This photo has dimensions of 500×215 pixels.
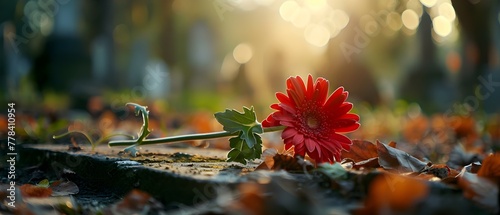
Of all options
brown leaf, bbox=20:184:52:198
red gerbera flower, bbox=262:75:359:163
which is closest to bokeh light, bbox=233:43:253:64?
red gerbera flower, bbox=262:75:359:163

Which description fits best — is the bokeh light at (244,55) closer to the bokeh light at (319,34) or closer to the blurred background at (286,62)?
the blurred background at (286,62)

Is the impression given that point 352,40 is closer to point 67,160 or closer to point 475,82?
point 475,82

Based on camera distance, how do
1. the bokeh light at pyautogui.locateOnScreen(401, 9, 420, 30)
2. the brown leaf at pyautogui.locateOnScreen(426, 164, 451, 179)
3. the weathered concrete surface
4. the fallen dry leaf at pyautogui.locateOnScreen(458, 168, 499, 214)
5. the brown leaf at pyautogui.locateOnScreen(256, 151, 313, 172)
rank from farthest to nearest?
1. the bokeh light at pyautogui.locateOnScreen(401, 9, 420, 30)
2. the brown leaf at pyautogui.locateOnScreen(426, 164, 451, 179)
3. the brown leaf at pyautogui.locateOnScreen(256, 151, 313, 172)
4. the weathered concrete surface
5. the fallen dry leaf at pyautogui.locateOnScreen(458, 168, 499, 214)

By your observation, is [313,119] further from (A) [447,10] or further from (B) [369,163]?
(A) [447,10]

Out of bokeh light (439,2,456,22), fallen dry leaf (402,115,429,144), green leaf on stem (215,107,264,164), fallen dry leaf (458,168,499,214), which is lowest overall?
fallen dry leaf (458,168,499,214)

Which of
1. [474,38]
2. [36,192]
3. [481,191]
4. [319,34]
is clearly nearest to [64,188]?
[36,192]

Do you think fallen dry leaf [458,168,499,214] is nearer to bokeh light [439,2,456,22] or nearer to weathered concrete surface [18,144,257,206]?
weathered concrete surface [18,144,257,206]

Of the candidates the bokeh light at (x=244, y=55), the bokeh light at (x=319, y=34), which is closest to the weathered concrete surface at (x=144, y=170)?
the bokeh light at (x=319, y=34)
